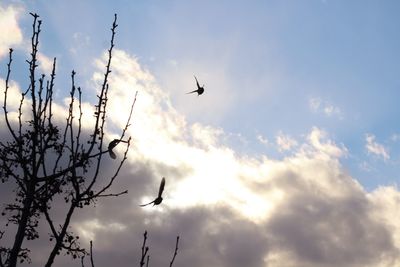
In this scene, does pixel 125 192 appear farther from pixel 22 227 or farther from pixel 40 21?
pixel 40 21

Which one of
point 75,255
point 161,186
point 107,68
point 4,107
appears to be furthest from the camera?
point 75,255

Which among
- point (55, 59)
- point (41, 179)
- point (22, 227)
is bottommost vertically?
point (22, 227)

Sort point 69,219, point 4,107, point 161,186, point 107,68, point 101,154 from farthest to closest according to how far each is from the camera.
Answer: point 4,107, point 107,68, point 101,154, point 69,219, point 161,186

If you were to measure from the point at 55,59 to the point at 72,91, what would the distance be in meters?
0.76

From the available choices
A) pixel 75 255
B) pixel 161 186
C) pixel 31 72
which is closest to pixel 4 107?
pixel 31 72

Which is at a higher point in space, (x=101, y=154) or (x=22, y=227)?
(x=101, y=154)

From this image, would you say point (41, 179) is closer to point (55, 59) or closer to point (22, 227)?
point (22, 227)

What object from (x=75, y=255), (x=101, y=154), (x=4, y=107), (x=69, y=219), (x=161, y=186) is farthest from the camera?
(x=75, y=255)

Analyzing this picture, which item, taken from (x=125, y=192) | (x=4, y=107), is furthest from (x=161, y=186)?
(x=4, y=107)

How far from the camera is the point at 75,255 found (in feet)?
28.6

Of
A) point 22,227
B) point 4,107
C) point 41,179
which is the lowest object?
point 22,227

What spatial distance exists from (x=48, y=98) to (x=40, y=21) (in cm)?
158

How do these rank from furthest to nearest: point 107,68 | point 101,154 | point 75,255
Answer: point 75,255 → point 107,68 → point 101,154

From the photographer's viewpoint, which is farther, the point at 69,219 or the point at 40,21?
the point at 40,21
